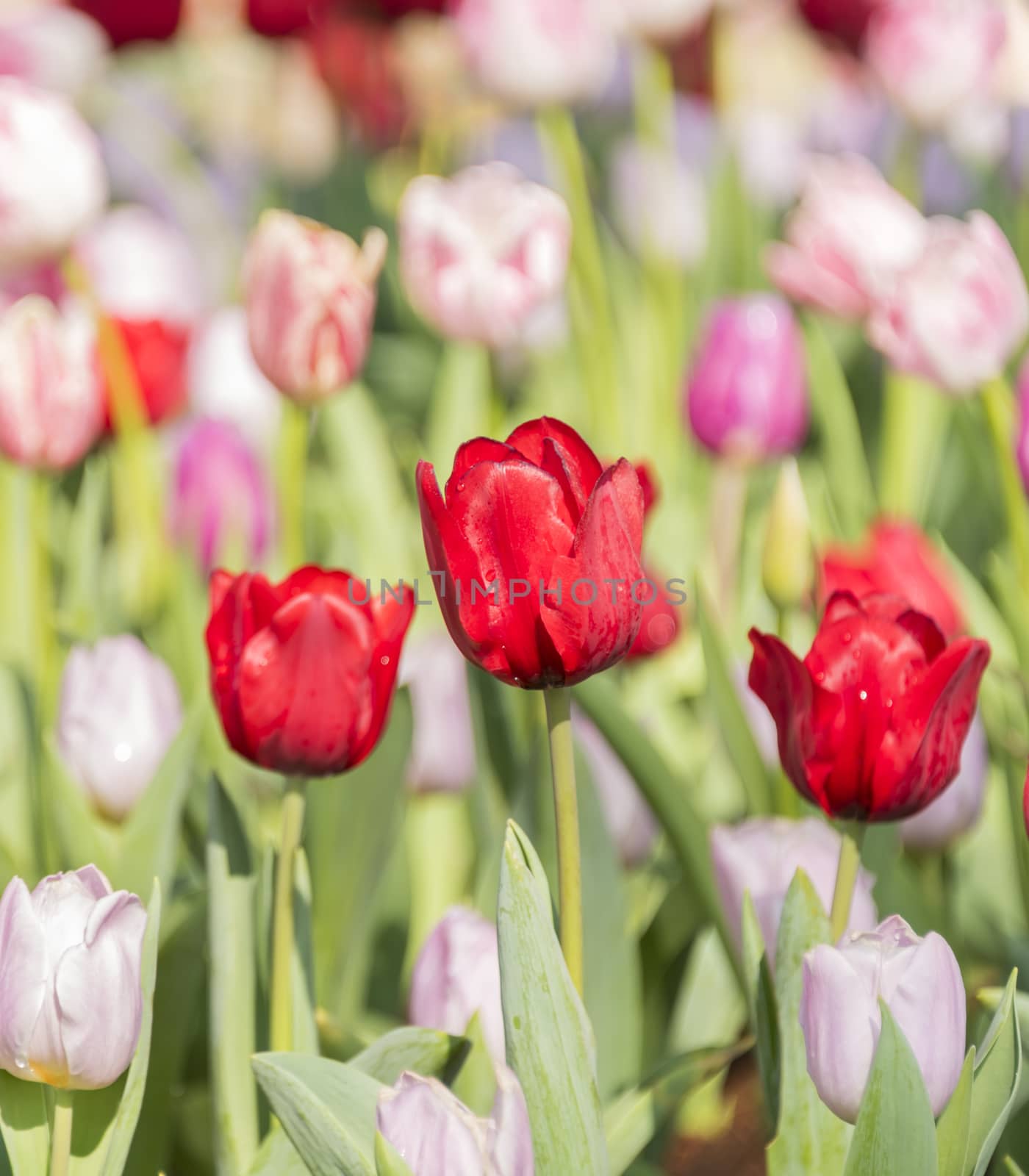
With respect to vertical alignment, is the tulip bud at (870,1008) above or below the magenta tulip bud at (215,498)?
below

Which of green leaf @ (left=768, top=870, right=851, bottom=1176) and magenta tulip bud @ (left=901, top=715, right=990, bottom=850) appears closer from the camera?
green leaf @ (left=768, top=870, right=851, bottom=1176)

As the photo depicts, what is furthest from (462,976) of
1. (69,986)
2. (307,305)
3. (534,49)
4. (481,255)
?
(534,49)

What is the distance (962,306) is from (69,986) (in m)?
0.72

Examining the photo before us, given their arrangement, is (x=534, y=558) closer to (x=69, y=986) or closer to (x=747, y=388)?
(x=69, y=986)

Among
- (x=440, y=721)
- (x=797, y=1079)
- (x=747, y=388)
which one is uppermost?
(x=747, y=388)

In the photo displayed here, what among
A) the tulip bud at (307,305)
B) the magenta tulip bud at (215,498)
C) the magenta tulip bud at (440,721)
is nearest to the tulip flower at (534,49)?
the magenta tulip bud at (215,498)

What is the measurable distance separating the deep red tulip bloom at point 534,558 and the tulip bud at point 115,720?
36 cm

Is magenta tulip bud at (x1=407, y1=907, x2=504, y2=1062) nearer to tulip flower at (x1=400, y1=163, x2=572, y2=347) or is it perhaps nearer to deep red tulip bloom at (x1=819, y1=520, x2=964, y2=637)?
deep red tulip bloom at (x1=819, y1=520, x2=964, y2=637)

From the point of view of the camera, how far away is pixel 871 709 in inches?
20.5

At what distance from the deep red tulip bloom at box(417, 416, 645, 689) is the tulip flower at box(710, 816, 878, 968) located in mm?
211

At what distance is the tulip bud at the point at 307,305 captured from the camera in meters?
0.85

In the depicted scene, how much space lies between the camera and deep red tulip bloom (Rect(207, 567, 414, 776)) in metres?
0.54

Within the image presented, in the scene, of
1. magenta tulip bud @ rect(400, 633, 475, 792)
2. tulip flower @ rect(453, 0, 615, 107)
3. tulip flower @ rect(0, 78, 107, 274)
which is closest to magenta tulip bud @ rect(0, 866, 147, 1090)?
magenta tulip bud @ rect(400, 633, 475, 792)

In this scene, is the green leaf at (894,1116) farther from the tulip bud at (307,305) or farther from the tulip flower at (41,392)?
the tulip flower at (41,392)
